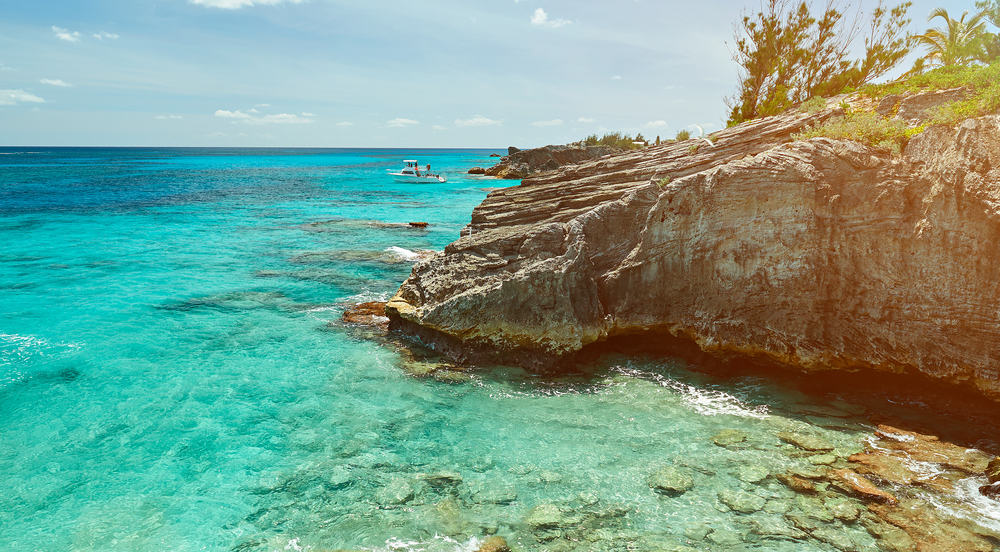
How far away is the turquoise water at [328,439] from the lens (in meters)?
8.89

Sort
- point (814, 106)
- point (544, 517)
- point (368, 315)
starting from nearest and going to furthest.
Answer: point (544, 517) < point (814, 106) < point (368, 315)

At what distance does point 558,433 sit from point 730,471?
12.0 feet

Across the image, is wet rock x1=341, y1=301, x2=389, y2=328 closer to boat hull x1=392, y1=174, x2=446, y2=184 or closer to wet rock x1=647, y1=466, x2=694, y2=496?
wet rock x1=647, y1=466, x2=694, y2=496

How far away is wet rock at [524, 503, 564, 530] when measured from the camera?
29.1 feet

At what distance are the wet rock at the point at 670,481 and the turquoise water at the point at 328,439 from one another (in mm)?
198

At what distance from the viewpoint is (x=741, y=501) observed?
30.4ft

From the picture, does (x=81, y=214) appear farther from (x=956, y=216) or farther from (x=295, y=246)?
(x=956, y=216)

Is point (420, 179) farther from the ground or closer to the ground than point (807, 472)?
farther from the ground

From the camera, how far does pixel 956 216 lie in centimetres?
1123

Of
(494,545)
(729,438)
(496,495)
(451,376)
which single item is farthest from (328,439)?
(729,438)

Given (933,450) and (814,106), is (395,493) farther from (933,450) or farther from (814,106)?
(814,106)

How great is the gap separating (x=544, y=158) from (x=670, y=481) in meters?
72.9

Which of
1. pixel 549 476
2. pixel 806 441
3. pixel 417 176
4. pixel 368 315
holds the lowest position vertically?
→ pixel 549 476

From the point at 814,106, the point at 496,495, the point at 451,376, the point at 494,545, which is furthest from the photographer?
the point at 814,106
